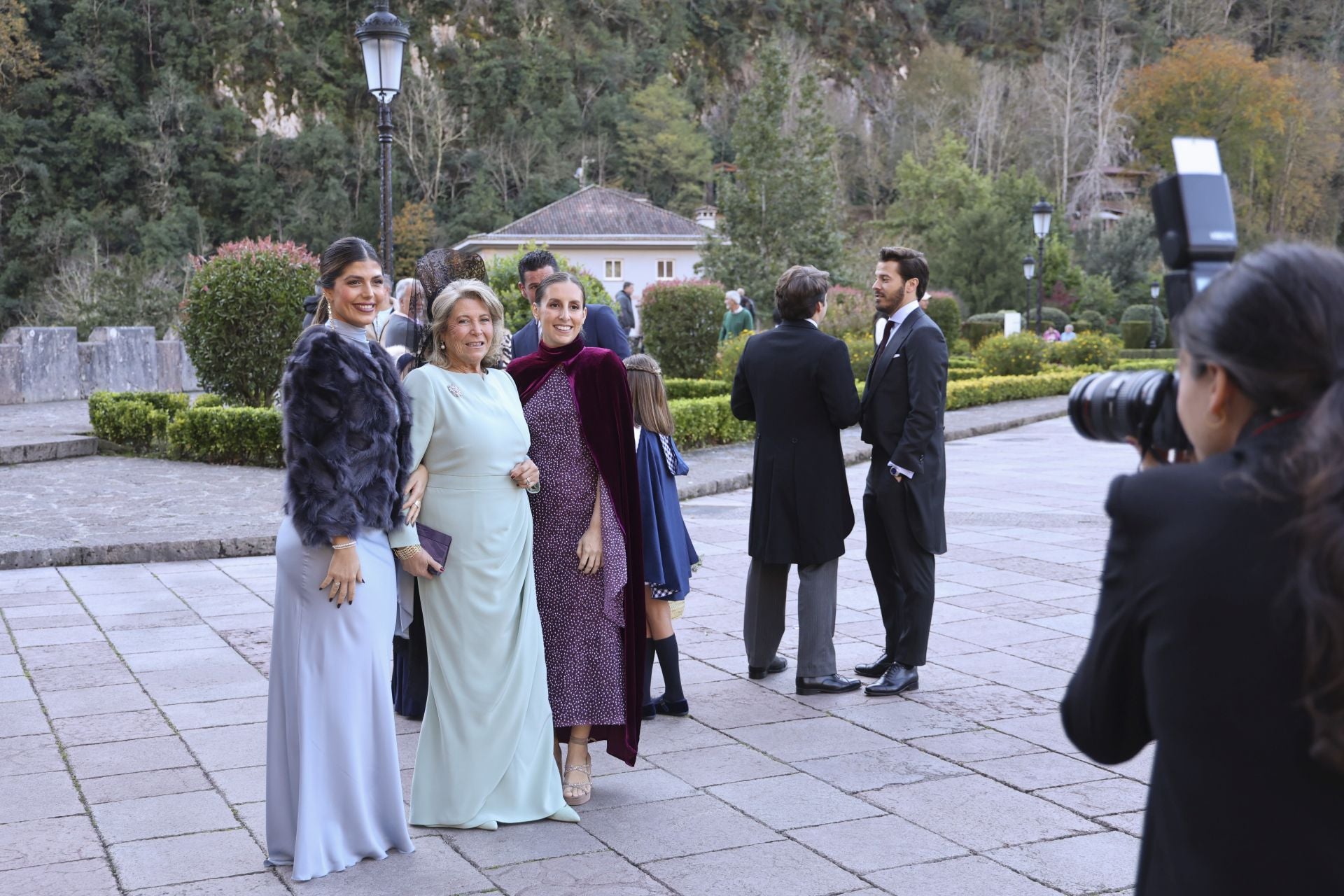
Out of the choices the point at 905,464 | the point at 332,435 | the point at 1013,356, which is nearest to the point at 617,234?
the point at 1013,356

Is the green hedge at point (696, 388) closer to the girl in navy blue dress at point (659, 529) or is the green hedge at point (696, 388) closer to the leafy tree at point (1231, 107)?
the girl in navy blue dress at point (659, 529)

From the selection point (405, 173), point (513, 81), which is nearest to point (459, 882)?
point (405, 173)

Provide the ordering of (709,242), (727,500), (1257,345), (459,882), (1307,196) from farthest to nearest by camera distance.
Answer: (1307,196) → (709,242) → (727,500) → (459,882) → (1257,345)

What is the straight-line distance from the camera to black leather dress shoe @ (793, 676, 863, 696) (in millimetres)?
5176

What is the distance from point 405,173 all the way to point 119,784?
53114mm

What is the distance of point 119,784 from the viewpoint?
4.12 metres

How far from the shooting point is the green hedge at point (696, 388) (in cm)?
1577

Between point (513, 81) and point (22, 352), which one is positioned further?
point (513, 81)

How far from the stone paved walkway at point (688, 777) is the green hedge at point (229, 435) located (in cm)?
512

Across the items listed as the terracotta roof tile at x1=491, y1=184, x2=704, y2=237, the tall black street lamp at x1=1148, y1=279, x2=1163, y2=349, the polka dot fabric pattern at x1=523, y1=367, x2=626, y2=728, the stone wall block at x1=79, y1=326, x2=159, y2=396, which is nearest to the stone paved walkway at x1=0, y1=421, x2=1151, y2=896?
the polka dot fabric pattern at x1=523, y1=367, x2=626, y2=728

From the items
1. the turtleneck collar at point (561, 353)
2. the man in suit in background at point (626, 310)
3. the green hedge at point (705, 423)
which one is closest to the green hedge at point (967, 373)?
the man in suit in background at point (626, 310)

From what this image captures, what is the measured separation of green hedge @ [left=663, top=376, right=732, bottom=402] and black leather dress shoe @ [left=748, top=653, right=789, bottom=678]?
10185 millimetres

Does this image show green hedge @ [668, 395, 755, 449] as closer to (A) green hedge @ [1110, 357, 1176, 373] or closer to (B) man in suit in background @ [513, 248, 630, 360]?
(B) man in suit in background @ [513, 248, 630, 360]

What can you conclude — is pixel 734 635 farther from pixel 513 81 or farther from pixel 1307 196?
pixel 1307 196
